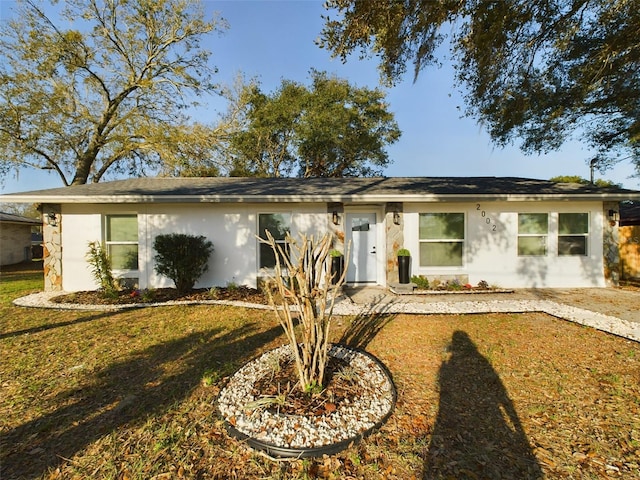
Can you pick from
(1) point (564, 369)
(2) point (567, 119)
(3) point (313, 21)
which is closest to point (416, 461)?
(1) point (564, 369)

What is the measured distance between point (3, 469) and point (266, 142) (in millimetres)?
19216

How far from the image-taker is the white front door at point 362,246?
26.7 ft

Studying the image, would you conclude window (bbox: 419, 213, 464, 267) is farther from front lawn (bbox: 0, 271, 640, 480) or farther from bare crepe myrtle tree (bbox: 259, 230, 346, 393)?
bare crepe myrtle tree (bbox: 259, 230, 346, 393)

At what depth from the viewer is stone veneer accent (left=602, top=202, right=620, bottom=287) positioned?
7688mm

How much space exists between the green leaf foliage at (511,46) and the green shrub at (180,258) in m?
5.27

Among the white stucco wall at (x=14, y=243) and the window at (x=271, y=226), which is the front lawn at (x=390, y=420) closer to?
the window at (x=271, y=226)

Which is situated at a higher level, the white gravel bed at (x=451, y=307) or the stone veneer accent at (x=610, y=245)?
the stone veneer accent at (x=610, y=245)

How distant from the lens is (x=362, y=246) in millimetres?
8125

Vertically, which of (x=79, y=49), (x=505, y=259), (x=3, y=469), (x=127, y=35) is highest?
(x=127, y=35)

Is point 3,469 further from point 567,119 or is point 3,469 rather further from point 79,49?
point 79,49

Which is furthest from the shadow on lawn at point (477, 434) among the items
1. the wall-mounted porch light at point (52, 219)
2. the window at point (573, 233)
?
the wall-mounted porch light at point (52, 219)

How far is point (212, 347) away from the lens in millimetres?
4051

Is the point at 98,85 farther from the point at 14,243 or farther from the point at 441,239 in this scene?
the point at 441,239

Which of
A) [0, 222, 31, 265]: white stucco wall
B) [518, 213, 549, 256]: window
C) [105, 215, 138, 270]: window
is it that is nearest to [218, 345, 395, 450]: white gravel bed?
[105, 215, 138, 270]: window
